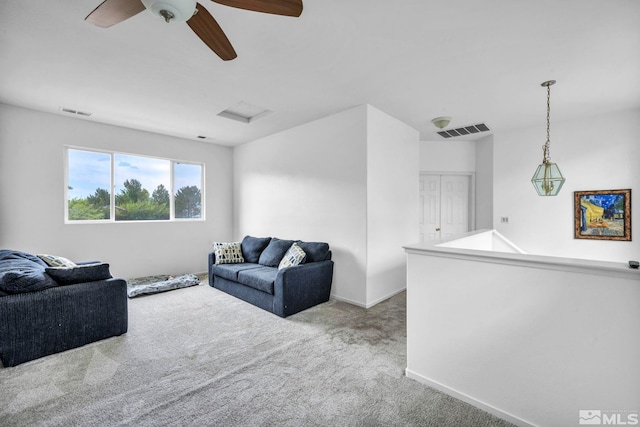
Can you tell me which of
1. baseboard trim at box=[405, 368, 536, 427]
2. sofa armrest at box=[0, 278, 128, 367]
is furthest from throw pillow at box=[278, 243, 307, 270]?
baseboard trim at box=[405, 368, 536, 427]

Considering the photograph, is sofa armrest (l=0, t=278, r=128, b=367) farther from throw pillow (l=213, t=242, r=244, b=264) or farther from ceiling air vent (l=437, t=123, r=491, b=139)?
ceiling air vent (l=437, t=123, r=491, b=139)

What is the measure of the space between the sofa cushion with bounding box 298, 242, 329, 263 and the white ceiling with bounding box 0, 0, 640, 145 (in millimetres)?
1898

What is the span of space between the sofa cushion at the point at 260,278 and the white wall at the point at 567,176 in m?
4.04

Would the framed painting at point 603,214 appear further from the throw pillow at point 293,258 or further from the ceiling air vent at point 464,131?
the throw pillow at point 293,258

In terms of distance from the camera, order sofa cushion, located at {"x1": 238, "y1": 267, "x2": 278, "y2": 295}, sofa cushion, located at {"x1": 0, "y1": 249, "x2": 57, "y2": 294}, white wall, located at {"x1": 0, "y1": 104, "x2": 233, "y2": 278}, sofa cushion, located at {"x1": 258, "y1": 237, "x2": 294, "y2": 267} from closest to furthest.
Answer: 1. sofa cushion, located at {"x1": 0, "y1": 249, "x2": 57, "y2": 294}
2. sofa cushion, located at {"x1": 238, "y1": 267, "x2": 278, "y2": 295}
3. white wall, located at {"x1": 0, "y1": 104, "x2": 233, "y2": 278}
4. sofa cushion, located at {"x1": 258, "y1": 237, "x2": 294, "y2": 267}

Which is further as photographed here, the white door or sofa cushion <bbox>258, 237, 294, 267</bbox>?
the white door

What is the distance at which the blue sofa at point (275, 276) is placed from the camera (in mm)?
3344

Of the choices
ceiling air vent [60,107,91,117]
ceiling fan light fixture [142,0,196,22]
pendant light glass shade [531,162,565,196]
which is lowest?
pendant light glass shade [531,162,565,196]

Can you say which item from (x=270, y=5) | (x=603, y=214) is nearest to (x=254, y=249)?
(x=270, y=5)

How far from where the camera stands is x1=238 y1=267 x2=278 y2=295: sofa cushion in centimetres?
344

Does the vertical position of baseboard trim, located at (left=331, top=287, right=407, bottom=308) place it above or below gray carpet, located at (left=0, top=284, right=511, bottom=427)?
above

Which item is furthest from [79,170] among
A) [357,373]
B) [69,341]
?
[357,373]

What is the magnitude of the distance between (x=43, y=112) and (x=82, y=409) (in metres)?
4.27

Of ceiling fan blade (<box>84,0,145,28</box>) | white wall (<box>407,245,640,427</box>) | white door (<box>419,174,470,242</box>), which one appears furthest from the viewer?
white door (<box>419,174,470,242</box>)
